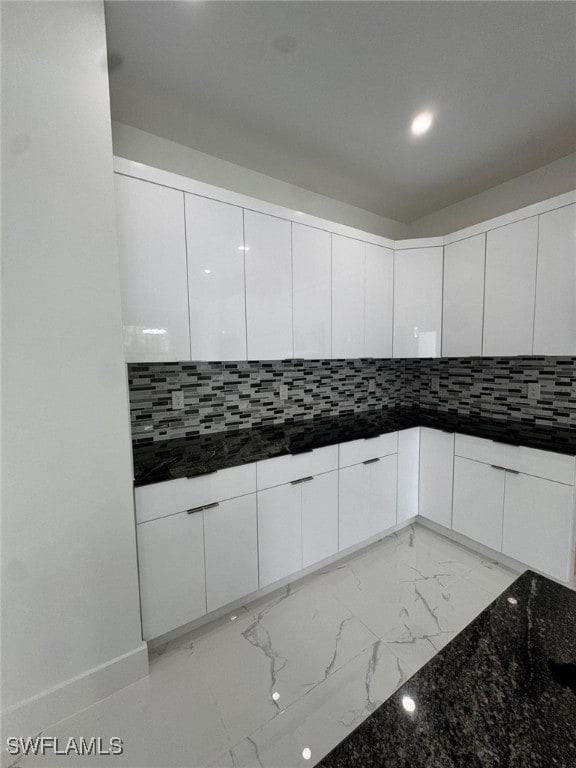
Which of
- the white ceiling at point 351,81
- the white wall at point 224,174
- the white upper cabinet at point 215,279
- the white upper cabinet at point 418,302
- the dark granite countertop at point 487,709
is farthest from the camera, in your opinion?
the white upper cabinet at point 418,302

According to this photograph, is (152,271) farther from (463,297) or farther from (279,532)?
(463,297)

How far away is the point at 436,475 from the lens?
2.43 metres

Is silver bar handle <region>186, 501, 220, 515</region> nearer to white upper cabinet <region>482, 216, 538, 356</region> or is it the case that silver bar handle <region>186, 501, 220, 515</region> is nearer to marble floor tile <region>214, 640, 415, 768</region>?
marble floor tile <region>214, 640, 415, 768</region>

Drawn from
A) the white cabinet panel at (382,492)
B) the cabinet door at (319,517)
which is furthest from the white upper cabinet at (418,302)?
the cabinet door at (319,517)

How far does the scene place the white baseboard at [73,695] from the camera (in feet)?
3.90

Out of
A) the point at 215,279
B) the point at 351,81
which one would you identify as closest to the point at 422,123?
the point at 351,81

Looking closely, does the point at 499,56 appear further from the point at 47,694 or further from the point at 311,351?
the point at 47,694

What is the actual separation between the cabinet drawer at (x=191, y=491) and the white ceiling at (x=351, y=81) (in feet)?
6.31

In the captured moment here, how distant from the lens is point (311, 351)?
7.16ft

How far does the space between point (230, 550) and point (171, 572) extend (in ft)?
0.98

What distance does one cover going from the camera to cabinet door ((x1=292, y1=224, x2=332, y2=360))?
2086mm

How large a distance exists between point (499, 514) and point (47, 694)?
2476 millimetres

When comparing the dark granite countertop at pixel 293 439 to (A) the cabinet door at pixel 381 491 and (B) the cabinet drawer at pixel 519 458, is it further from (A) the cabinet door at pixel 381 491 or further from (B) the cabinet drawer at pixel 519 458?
(A) the cabinet door at pixel 381 491

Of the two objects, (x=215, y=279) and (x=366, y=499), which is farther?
(x=366, y=499)
